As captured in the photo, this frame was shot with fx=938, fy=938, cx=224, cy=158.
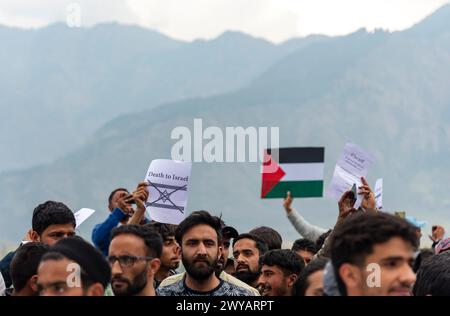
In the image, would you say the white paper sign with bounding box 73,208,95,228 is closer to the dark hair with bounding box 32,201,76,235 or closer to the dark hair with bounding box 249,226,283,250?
the dark hair with bounding box 32,201,76,235

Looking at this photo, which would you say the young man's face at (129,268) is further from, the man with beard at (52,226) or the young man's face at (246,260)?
the young man's face at (246,260)

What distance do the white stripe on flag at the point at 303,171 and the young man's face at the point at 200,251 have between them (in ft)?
7.92

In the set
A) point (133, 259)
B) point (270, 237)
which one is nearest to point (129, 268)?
point (133, 259)

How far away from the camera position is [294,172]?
851 cm

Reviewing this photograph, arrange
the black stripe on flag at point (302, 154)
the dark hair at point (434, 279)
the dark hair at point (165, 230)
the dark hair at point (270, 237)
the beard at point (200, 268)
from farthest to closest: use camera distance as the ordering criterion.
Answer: the black stripe on flag at point (302, 154), the dark hair at point (270, 237), the dark hair at point (165, 230), the beard at point (200, 268), the dark hair at point (434, 279)

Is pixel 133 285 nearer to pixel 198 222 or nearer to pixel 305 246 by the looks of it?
pixel 198 222

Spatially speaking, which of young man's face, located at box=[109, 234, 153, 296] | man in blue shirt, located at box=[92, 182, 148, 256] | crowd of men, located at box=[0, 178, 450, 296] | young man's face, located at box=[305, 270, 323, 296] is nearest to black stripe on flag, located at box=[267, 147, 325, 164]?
crowd of men, located at box=[0, 178, 450, 296]

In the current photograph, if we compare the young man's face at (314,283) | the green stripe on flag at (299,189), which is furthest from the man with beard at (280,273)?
the green stripe on flag at (299,189)

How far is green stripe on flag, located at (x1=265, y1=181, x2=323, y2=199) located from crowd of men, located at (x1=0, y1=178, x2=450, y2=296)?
91mm

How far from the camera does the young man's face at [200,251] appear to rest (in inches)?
230

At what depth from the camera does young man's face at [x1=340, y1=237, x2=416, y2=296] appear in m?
3.38

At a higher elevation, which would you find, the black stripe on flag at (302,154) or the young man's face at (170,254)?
the black stripe on flag at (302,154)
